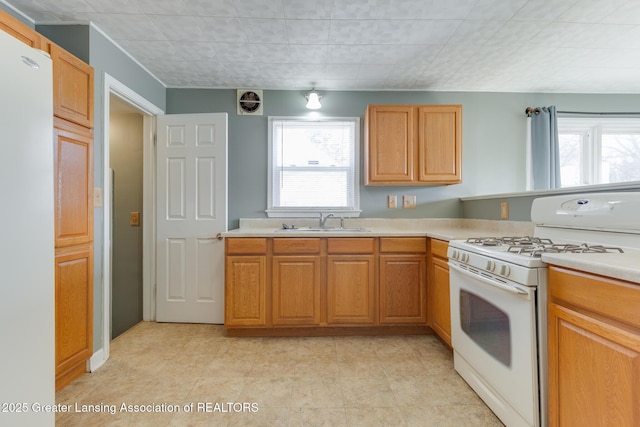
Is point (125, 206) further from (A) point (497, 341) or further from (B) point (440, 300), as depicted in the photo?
(A) point (497, 341)

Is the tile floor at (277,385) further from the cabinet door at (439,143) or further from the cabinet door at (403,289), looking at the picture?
the cabinet door at (439,143)

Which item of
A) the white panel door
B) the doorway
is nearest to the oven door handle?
the white panel door

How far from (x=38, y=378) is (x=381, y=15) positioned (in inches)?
102

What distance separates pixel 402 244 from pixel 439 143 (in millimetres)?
1061

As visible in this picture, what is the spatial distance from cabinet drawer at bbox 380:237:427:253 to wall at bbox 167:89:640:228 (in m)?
0.65

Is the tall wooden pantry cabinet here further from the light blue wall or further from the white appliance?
the white appliance

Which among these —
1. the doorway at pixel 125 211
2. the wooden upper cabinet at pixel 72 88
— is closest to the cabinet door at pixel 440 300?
the wooden upper cabinet at pixel 72 88

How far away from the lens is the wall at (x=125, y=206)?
2.89 m

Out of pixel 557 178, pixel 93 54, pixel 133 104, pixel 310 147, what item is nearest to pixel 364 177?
pixel 310 147

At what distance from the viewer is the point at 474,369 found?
1.62m

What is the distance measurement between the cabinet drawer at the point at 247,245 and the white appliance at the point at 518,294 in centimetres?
144

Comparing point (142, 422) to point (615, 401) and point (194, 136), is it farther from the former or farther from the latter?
point (194, 136)

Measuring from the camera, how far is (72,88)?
5.68ft

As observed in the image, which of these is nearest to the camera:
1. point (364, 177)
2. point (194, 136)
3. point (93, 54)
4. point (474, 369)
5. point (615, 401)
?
point (615, 401)
